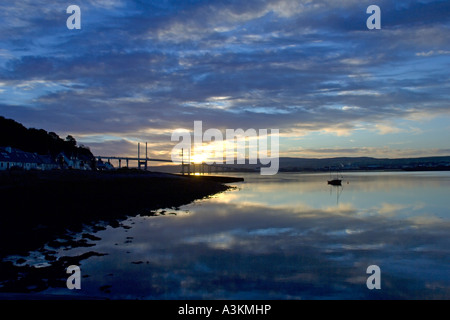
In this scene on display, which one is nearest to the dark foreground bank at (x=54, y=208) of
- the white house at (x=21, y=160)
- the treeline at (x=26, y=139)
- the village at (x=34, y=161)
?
the village at (x=34, y=161)

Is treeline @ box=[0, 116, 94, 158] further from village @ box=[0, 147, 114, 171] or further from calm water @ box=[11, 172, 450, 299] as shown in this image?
calm water @ box=[11, 172, 450, 299]

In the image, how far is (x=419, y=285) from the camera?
1051cm

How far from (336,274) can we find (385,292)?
5.82 feet

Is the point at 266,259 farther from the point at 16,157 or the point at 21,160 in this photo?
the point at 21,160

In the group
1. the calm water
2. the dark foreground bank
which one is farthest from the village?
the calm water

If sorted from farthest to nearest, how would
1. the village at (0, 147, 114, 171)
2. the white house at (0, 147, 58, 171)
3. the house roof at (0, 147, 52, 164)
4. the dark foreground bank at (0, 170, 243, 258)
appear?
the house roof at (0, 147, 52, 164) < the village at (0, 147, 114, 171) < the white house at (0, 147, 58, 171) < the dark foreground bank at (0, 170, 243, 258)

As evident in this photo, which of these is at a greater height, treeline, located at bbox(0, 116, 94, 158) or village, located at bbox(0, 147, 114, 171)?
treeline, located at bbox(0, 116, 94, 158)

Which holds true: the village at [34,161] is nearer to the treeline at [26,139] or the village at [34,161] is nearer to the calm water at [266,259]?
the treeline at [26,139]

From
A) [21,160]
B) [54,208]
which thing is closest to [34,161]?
[21,160]
